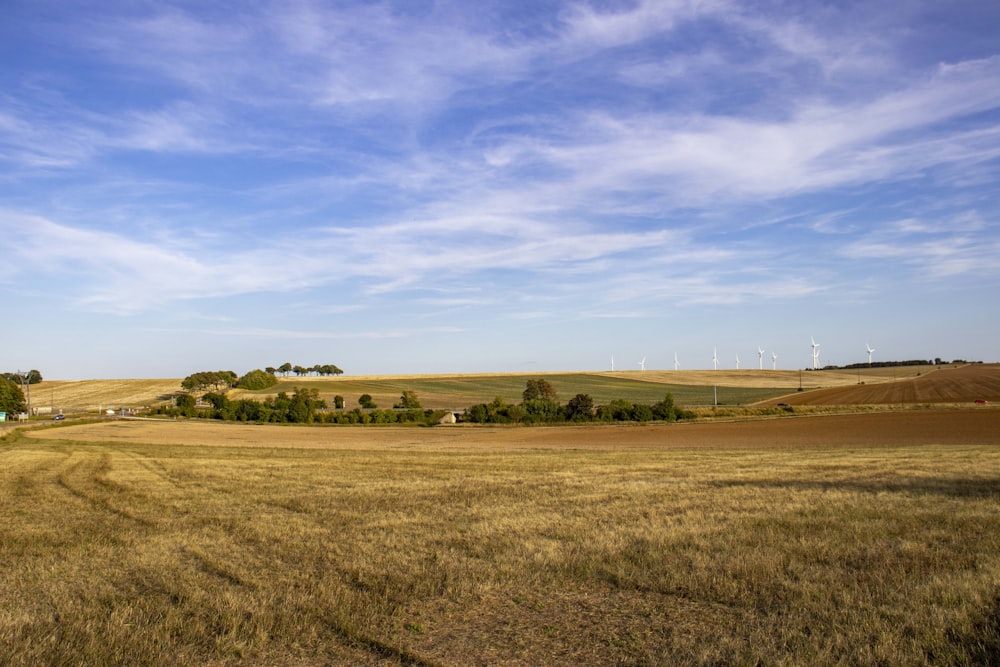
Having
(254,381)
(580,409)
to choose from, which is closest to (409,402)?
(580,409)

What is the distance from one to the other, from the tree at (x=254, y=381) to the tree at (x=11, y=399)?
40.9m

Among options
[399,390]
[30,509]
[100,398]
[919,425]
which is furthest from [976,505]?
[100,398]

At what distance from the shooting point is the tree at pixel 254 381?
146 metres

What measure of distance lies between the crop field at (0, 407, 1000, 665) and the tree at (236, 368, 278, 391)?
131 meters

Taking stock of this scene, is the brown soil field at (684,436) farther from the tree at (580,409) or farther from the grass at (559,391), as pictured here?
the grass at (559,391)

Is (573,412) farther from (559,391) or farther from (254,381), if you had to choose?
(254,381)

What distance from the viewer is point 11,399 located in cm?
11100

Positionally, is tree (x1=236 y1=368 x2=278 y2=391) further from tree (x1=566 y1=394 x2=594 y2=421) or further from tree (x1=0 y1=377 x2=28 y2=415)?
tree (x1=566 y1=394 x2=594 y2=421)

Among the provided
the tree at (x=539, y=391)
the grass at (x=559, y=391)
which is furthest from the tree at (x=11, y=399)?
the tree at (x=539, y=391)

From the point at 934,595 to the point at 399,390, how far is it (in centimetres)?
13036

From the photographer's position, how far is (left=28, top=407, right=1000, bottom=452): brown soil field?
43594 mm

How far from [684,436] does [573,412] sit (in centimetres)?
2585

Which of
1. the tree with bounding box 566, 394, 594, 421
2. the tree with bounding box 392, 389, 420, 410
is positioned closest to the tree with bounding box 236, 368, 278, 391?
the tree with bounding box 392, 389, 420, 410

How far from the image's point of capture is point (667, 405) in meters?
74.6
